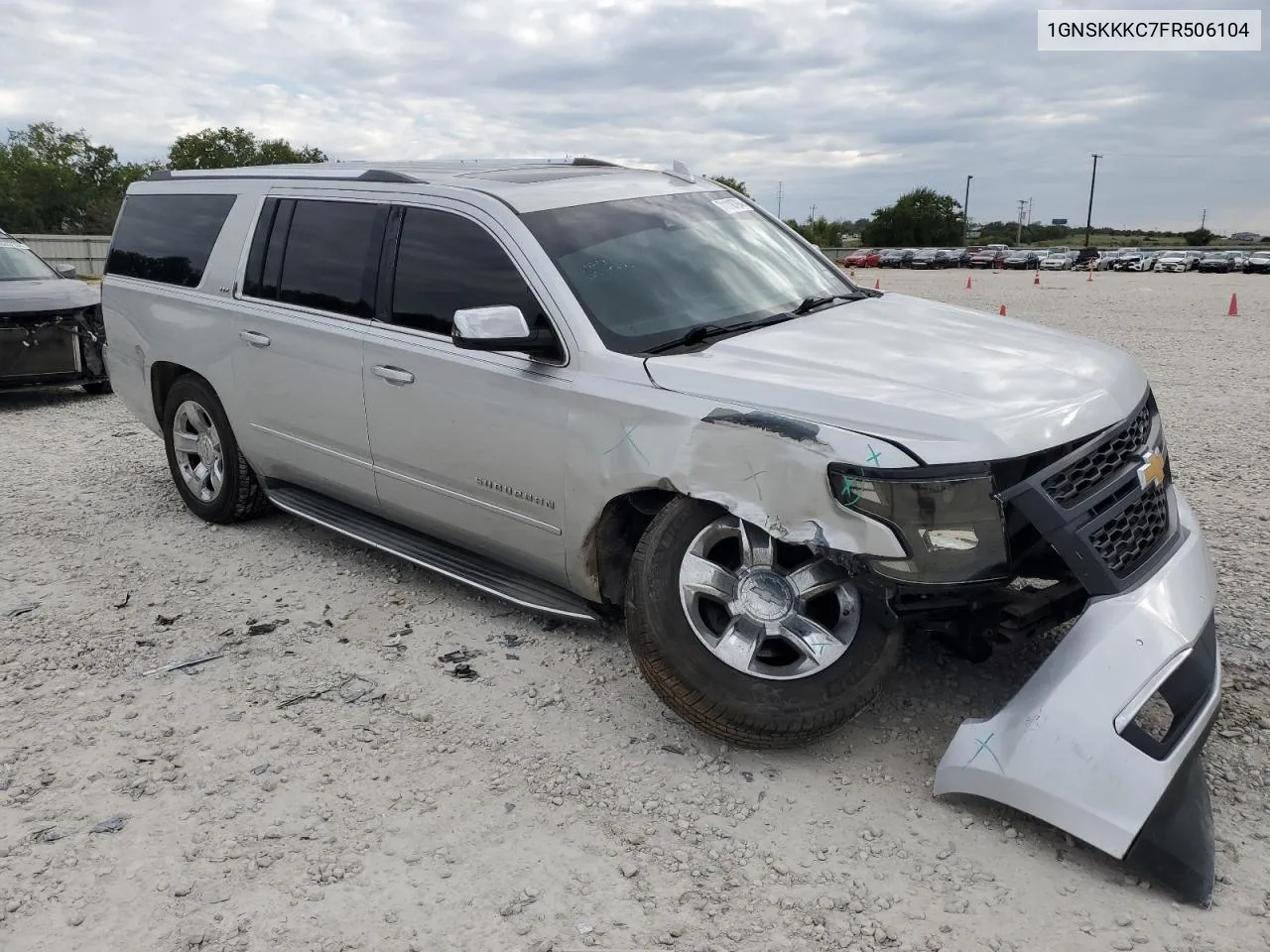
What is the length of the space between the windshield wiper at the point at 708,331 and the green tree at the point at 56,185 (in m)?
65.6

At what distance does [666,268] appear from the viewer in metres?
4.11

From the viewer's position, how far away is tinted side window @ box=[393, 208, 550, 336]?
4.01 m

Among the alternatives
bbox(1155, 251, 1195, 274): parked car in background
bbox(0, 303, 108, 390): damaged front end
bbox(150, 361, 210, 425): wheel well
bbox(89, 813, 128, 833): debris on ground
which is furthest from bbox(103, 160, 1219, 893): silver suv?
bbox(1155, 251, 1195, 274): parked car in background

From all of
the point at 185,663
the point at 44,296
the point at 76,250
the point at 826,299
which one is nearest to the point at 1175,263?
the point at 76,250

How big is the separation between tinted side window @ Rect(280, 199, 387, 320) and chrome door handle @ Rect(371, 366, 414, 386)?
0.93ft

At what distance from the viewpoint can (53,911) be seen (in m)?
2.75

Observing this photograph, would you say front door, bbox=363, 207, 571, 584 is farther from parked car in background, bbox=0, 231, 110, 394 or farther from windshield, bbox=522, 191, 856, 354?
parked car in background, bbox=0, 231, 110, 394

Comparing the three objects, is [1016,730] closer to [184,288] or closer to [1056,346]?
[1056,346]

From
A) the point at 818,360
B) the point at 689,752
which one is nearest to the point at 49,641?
the point at 689,752

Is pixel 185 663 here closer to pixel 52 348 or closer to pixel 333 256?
pixel 333 256

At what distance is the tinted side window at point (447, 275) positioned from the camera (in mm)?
4008

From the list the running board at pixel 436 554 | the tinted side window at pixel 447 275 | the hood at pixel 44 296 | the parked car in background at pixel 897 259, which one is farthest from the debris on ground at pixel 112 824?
the parked car in background at pixel 897 259

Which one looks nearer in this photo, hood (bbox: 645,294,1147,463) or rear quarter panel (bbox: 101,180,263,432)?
hood (bbox: 645,294,1147,463)

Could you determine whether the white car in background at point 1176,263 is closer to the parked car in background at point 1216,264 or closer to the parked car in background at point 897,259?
the parked car in background at point 1216,264
